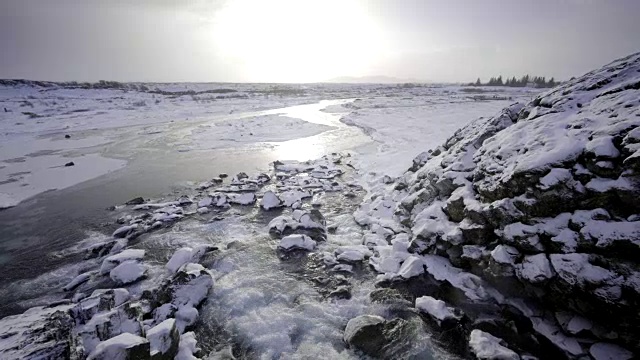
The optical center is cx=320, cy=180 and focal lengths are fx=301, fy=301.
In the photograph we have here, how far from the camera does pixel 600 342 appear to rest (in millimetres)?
4250

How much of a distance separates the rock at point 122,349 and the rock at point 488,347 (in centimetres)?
476

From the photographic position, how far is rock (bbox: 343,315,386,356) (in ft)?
15.9

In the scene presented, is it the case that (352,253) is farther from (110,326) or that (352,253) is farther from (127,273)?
(127,273)

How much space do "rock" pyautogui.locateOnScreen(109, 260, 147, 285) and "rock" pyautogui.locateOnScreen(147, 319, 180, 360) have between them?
2391 millimetres

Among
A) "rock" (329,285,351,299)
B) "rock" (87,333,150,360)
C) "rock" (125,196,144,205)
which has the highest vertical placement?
"rock" (87,333,150,360)

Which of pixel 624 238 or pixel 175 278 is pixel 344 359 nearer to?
pixel 175 278

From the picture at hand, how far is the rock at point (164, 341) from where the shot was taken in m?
4.27

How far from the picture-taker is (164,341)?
14.5 feet

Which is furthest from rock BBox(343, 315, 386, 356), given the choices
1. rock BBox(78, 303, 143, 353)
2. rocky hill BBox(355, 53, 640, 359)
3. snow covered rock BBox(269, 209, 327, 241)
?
rock BBox(78, 303, 143, 353)

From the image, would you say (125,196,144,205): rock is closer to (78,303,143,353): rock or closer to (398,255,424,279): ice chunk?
(78,303,143,353): rock

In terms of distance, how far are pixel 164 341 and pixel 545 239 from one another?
6.21 m

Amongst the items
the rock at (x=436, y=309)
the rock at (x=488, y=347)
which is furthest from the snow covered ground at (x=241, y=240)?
the rock at (x=488, y=347)

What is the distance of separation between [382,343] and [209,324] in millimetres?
3029

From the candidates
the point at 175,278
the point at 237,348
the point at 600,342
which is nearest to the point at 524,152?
the point at 600,342
